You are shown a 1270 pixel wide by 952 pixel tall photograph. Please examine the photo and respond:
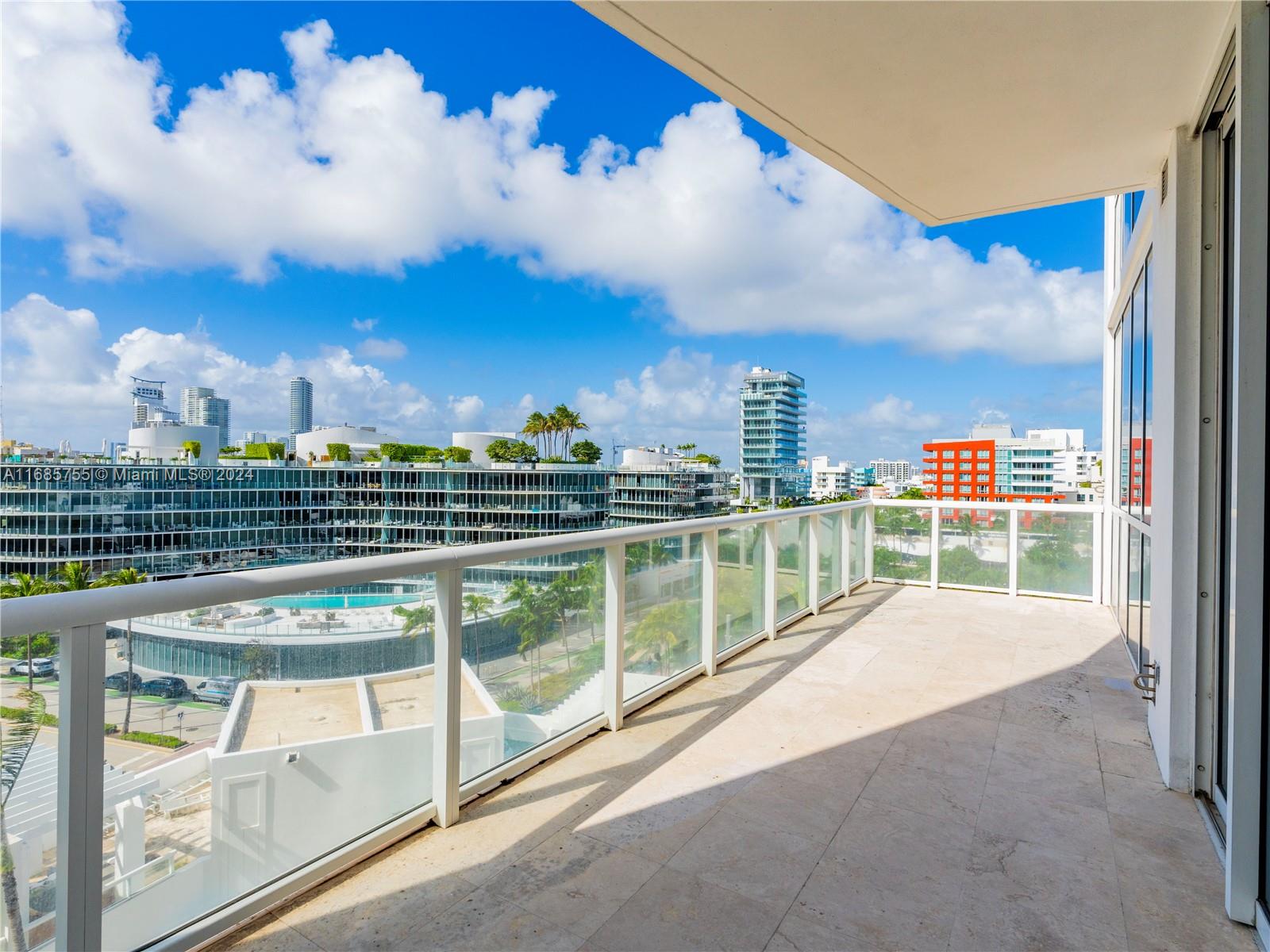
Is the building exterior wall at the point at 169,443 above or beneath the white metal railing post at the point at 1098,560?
above

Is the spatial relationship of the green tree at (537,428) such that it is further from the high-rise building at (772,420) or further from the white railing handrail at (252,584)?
the white railing handrail at (252,584)

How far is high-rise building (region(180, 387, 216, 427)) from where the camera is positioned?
84188mm

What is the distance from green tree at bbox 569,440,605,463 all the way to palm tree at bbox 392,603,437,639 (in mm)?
61456

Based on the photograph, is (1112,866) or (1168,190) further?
(1168,190)

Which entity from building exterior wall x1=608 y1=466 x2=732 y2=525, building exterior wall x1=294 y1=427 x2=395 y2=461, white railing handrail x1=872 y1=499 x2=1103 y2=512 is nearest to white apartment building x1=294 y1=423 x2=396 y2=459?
building exterior wall x1=294 y1=427 x2=395 y2=461

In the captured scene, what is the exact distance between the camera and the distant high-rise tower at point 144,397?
3268 inches

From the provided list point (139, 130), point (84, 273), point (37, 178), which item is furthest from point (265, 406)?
point (139, 130)

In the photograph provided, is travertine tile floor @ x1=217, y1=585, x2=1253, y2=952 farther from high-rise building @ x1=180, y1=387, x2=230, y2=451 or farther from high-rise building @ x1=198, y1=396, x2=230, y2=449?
high-rise building @ x1=198, y1=396, x2=230, y2=449

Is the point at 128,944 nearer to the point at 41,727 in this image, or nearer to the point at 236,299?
the point at 41,727

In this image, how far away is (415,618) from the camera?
7.31ft

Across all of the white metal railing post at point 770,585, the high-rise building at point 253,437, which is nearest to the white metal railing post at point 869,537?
the white metal railing post at point 770,585

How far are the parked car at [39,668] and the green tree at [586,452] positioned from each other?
62.3 m

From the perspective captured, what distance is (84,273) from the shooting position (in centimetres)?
10044

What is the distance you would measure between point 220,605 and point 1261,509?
2.96m
